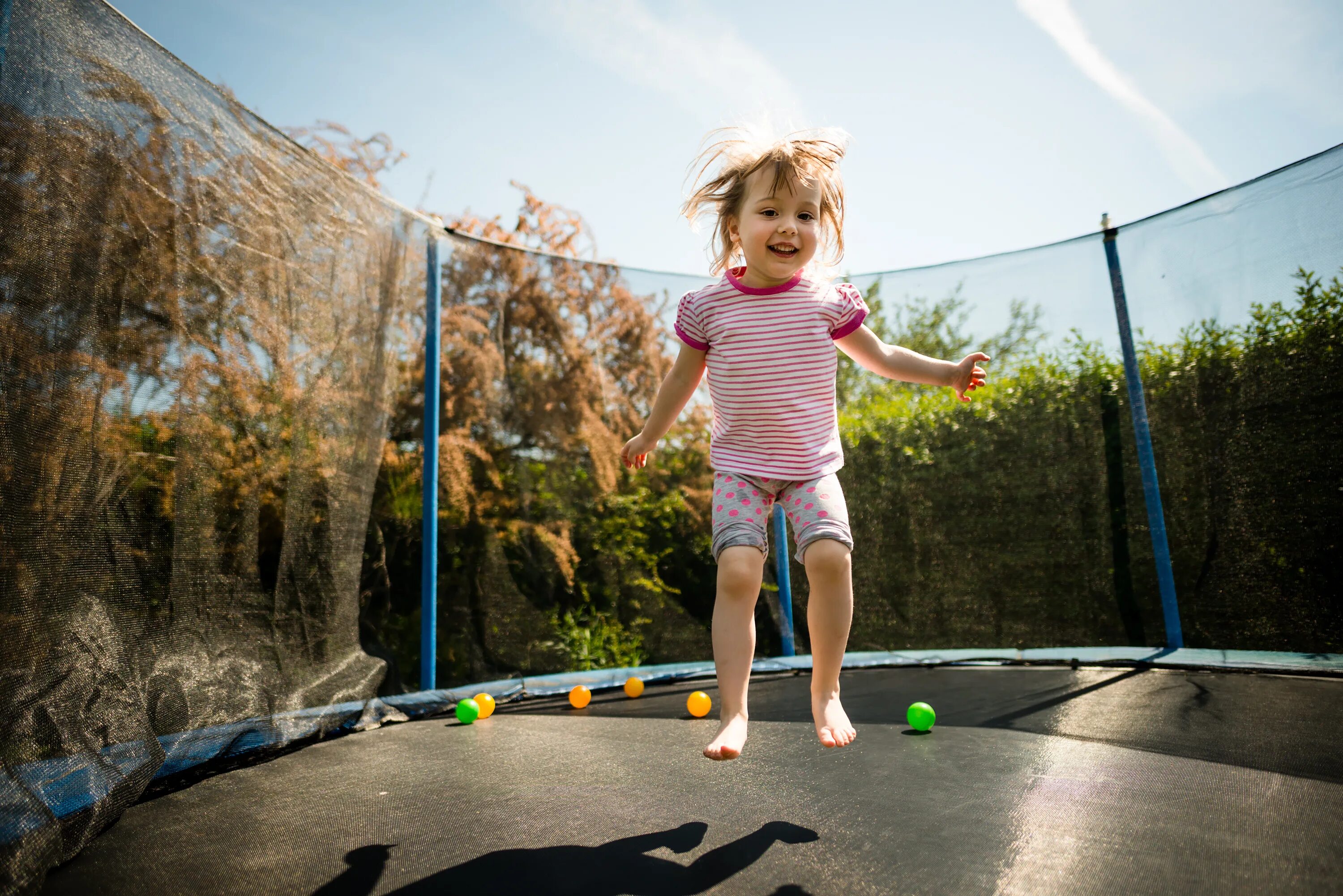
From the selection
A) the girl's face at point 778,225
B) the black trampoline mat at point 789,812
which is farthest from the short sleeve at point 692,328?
the black trampoline mat at point 789,812

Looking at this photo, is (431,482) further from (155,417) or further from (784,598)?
(784,598)

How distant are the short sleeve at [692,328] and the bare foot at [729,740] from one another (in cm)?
74

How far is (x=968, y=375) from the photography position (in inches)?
66.3

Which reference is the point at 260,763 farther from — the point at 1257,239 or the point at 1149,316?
the point at 1257,239

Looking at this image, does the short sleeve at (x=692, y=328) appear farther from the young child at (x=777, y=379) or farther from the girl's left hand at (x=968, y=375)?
the girl's left hand at (x=968, y=375)

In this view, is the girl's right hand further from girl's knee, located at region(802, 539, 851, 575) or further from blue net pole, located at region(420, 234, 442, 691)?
blue net pole, located at region(420, 234, 442, 691)

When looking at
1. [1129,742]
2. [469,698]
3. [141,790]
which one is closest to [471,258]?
[469,698]

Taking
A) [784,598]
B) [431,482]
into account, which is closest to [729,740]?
[431,482]

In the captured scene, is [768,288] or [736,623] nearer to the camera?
[736,623]

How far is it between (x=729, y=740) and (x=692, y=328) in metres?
0.82

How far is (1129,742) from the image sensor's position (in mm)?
1832

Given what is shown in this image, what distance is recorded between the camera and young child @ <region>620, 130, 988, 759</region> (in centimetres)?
155

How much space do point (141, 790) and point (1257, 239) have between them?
133 inches

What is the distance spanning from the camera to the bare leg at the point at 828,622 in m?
1.54
